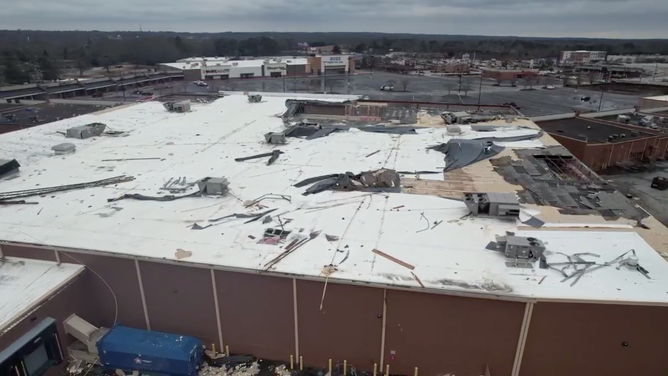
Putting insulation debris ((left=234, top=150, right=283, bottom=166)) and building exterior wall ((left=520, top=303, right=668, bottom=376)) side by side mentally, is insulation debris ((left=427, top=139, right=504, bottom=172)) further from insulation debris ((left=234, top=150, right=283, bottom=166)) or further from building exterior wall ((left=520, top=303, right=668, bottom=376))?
building exterior wall ((left=520, top=303, right=668, bottom=376))

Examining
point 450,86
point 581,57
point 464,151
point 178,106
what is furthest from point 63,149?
point 581,57

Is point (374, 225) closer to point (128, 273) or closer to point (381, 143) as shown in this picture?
point (128, 273)

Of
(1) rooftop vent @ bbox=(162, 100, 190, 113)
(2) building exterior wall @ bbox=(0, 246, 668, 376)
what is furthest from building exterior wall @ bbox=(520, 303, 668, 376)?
(1) rooftop vent @ bbox=(162, 100, 190, 113)

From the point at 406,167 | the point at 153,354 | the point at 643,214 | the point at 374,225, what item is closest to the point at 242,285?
the point at 153,354

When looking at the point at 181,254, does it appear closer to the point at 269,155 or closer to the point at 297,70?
the point at 269,155

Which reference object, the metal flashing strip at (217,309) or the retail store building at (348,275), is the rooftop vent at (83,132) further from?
the metal flashing strip at (217,309)

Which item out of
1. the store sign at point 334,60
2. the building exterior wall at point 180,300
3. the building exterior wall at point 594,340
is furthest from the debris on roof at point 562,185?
the store sign at point 334,60
